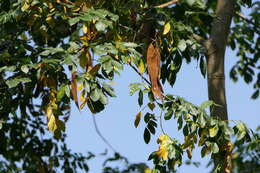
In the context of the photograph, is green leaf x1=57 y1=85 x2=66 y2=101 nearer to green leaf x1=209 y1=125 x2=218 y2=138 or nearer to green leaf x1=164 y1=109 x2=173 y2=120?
green leaf x1=164 y1=109 x2=173 y2=120

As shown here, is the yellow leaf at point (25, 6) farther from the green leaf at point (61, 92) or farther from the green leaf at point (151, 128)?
the green leaf at point (151, 128)

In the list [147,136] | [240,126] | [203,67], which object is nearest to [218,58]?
[203,67]

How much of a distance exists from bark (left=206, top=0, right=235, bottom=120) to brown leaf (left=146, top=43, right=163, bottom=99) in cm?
45

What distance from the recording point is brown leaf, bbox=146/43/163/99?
124 inches

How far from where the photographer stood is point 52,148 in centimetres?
524

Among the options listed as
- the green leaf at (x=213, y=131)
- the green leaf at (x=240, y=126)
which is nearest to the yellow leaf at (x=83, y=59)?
the green leaf at (x=213, y=131)

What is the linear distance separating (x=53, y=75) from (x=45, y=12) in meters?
0.44

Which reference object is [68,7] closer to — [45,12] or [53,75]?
[45,12]

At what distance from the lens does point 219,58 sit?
3.72 meters

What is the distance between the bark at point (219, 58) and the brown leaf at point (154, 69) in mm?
453

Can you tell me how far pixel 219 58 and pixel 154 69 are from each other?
66cm

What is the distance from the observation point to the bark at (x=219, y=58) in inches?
142

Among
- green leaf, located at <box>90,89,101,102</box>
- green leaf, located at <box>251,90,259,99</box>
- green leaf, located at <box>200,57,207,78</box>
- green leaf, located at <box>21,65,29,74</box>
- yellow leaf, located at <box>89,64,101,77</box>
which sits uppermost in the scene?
green leaf, located at <box>21,65,29,74</box>

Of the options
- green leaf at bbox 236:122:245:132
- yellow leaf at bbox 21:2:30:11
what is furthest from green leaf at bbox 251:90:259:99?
yellow leaf at bbox 21:2:30:11
